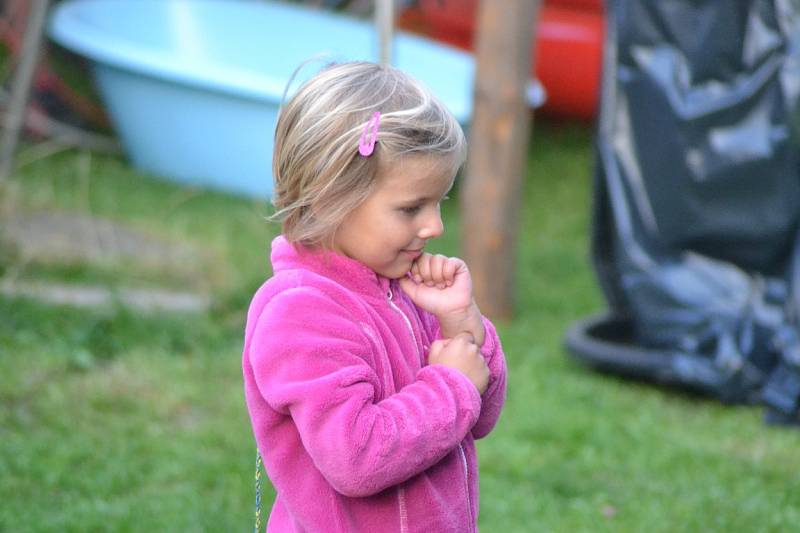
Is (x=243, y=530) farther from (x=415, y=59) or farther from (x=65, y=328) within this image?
(x=415, y=59)

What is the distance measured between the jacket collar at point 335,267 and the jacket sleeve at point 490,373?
0.53 ft

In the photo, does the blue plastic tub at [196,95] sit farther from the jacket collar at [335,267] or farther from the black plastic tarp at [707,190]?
the jacket collar at [335,267]

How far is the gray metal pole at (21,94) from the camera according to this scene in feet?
19.6

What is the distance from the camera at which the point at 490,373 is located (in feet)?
6.22

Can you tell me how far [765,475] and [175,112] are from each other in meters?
4.14

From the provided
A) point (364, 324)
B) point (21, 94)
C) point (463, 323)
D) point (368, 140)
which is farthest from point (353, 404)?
point (21, 94)

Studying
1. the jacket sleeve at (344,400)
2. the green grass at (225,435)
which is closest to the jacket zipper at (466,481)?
the jacket sleeve at (344,400)

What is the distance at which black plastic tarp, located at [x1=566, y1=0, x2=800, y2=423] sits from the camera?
388cm

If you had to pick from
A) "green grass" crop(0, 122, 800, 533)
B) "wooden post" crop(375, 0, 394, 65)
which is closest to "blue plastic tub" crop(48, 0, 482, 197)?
"wooden post" crop(375, 0, 394, 65)

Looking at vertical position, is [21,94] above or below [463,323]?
below

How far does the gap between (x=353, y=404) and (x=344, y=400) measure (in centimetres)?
Answer: 1

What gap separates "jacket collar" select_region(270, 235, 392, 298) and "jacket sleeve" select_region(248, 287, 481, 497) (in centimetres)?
6

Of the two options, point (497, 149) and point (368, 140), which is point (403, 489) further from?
point (497, 149)

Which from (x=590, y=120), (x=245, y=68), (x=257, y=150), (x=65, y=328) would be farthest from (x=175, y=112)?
(x=590, y=120)
